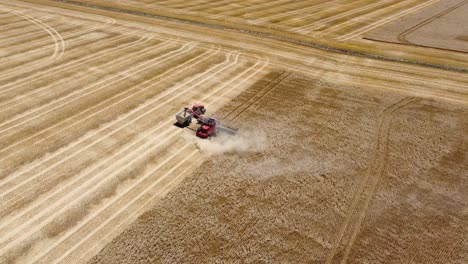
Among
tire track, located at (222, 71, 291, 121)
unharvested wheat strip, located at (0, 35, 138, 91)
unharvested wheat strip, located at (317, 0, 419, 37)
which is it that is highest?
unharvested wheat strip, located at (317, 0, 419, 37)

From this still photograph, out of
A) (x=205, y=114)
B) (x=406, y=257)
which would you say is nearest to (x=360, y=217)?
(x=406, y=257)

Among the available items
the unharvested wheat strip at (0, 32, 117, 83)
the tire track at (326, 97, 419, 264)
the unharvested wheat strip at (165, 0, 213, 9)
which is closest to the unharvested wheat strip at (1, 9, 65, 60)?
the unharvested wheat strip at (0, 32, 117, 83)

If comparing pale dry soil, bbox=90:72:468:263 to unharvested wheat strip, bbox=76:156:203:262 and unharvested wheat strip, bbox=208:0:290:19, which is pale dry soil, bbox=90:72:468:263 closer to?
unharvested wheat strip, bbox=76:156:203:262

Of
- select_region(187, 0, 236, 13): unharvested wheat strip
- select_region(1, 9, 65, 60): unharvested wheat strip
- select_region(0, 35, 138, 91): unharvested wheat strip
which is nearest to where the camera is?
select_region(0, 35, 138, 91): unharvested wheat strip

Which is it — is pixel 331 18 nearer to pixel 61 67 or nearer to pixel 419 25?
pixel 419 25

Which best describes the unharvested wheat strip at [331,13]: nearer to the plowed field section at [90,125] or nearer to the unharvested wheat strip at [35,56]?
the plowed field section at [90,125]

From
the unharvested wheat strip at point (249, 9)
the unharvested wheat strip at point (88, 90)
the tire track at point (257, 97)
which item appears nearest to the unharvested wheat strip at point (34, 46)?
the unharvested wheat strip at point (88, 90)
